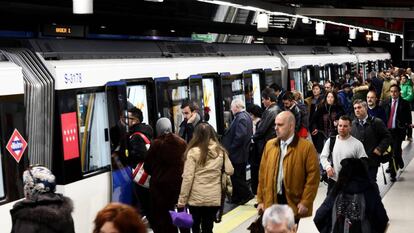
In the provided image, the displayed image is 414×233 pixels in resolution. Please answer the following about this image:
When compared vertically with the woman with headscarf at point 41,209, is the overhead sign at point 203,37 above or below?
above

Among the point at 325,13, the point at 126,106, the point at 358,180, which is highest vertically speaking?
the point at 325,13

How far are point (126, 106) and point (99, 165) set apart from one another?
0.98m

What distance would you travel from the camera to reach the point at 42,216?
544 cm

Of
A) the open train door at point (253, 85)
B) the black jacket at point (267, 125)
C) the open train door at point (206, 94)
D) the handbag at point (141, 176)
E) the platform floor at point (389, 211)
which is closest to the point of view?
the handbag at point (141, 176)

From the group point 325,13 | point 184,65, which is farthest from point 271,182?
point 325,13

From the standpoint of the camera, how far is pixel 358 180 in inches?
298

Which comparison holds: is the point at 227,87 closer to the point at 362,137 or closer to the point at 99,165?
the point at 362,137

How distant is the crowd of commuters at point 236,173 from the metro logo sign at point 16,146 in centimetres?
126

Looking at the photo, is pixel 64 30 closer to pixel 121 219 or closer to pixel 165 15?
pixel 121 219

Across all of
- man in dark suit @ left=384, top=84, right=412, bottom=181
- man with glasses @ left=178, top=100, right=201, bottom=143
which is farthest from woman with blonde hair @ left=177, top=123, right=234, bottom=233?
man in dark suit @ left=384, top=84, right=412, bottom=181

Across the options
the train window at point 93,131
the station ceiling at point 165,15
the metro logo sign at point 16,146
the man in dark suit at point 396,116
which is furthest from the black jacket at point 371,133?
the metro logo sign at point 16,146

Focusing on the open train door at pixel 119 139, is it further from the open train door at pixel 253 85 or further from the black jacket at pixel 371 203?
the open train door at pixel 253 85

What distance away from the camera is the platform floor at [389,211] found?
10508mm

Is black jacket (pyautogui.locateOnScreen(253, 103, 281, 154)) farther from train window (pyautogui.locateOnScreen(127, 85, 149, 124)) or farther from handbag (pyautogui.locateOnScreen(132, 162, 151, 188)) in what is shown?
handbag (pyautogui.locateOnScreen(132, 162, 151, 188))
